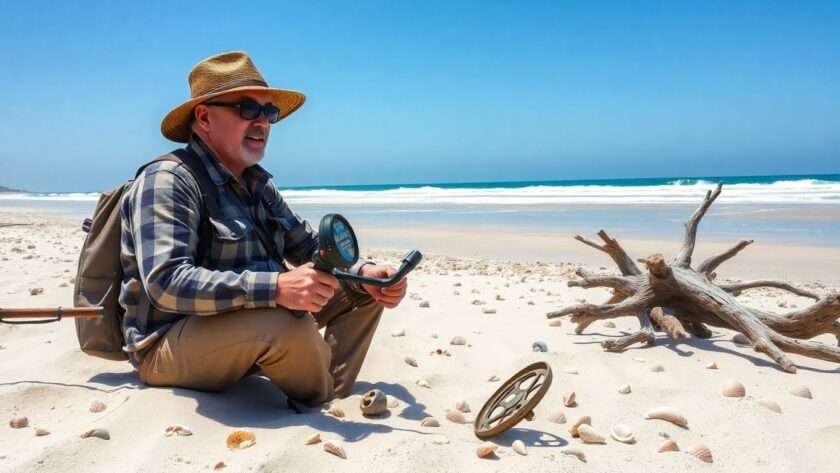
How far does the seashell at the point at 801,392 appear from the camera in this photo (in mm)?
3340

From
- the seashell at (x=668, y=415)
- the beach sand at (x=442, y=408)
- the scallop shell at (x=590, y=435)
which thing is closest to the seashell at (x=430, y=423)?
the beach sand at (x=442, y=408)

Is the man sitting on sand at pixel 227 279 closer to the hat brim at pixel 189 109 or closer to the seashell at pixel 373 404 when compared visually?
the hat brim at pixel 189 109

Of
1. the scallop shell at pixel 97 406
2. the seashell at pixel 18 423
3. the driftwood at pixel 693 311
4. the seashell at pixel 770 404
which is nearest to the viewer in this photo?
the seashell at pixel 18 423

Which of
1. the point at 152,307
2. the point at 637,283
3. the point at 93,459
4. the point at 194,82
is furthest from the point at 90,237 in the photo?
the point at 637,283

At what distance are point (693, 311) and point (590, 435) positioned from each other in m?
2.31

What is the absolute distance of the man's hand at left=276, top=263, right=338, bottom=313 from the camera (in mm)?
2551

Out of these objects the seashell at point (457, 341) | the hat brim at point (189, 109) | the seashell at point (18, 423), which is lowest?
the seashell at point (457, 341)

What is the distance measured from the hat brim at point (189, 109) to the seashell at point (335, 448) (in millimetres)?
1638

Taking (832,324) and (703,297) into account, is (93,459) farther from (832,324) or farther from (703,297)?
(832,324)

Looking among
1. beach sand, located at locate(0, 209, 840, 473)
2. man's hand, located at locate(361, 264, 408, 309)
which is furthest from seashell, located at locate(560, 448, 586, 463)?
man's hand, located at locate(361, 264, 408, 309)

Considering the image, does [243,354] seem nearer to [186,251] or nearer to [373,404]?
[186,251]

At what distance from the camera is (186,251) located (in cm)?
270

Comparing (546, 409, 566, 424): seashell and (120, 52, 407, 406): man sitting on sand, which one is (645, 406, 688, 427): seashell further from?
(120, 52, 407, 406): man sitting on sand

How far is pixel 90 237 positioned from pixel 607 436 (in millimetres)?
2601
